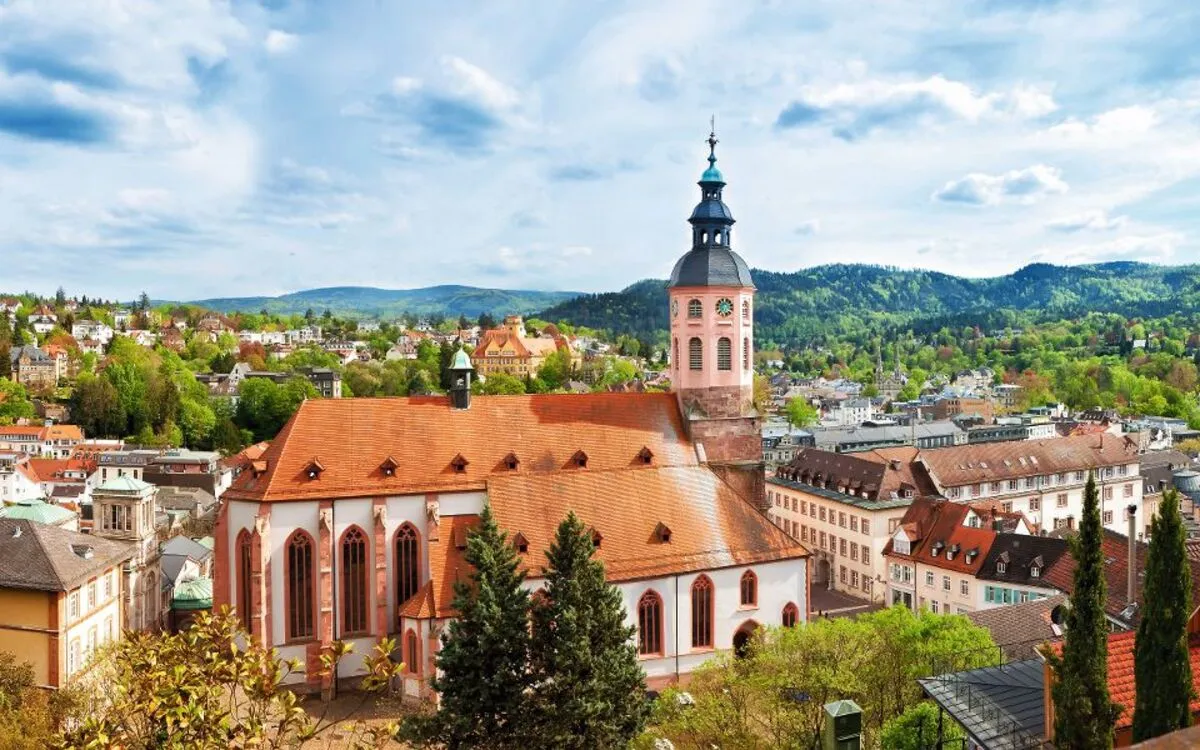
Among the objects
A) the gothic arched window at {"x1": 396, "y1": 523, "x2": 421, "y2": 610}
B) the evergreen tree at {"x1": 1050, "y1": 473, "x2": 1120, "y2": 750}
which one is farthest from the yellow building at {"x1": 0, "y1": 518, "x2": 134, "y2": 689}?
the evergreen tree at {"x1": 1050, "y1": 473, "x2": 1120, "y2": 750}

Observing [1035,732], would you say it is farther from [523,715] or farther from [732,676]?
[523,715]

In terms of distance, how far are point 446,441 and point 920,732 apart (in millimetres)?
22350

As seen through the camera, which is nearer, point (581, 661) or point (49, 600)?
point (581, 661)

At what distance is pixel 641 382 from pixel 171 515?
95.4 metres

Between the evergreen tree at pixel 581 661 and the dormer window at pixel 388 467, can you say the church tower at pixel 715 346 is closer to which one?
the dormer window at pixel 388 467

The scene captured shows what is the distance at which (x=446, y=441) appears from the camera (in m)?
39.1

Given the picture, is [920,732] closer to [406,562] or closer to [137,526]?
[406,562]

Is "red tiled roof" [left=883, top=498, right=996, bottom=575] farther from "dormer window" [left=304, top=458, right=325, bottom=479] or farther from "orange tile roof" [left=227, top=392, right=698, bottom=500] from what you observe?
"dormer window" [left=304, top=458, right=325, bottom=479]

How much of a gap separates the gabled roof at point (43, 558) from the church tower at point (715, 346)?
24.9 m

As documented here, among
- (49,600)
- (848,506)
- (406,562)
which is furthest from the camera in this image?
(848,506)

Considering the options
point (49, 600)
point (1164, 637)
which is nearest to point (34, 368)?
point (49, 600)

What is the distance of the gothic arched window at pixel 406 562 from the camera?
38031 millimetres

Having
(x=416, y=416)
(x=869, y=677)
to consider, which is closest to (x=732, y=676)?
(x=869, y=677)

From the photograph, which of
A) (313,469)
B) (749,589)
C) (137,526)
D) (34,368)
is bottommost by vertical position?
(749,589)
